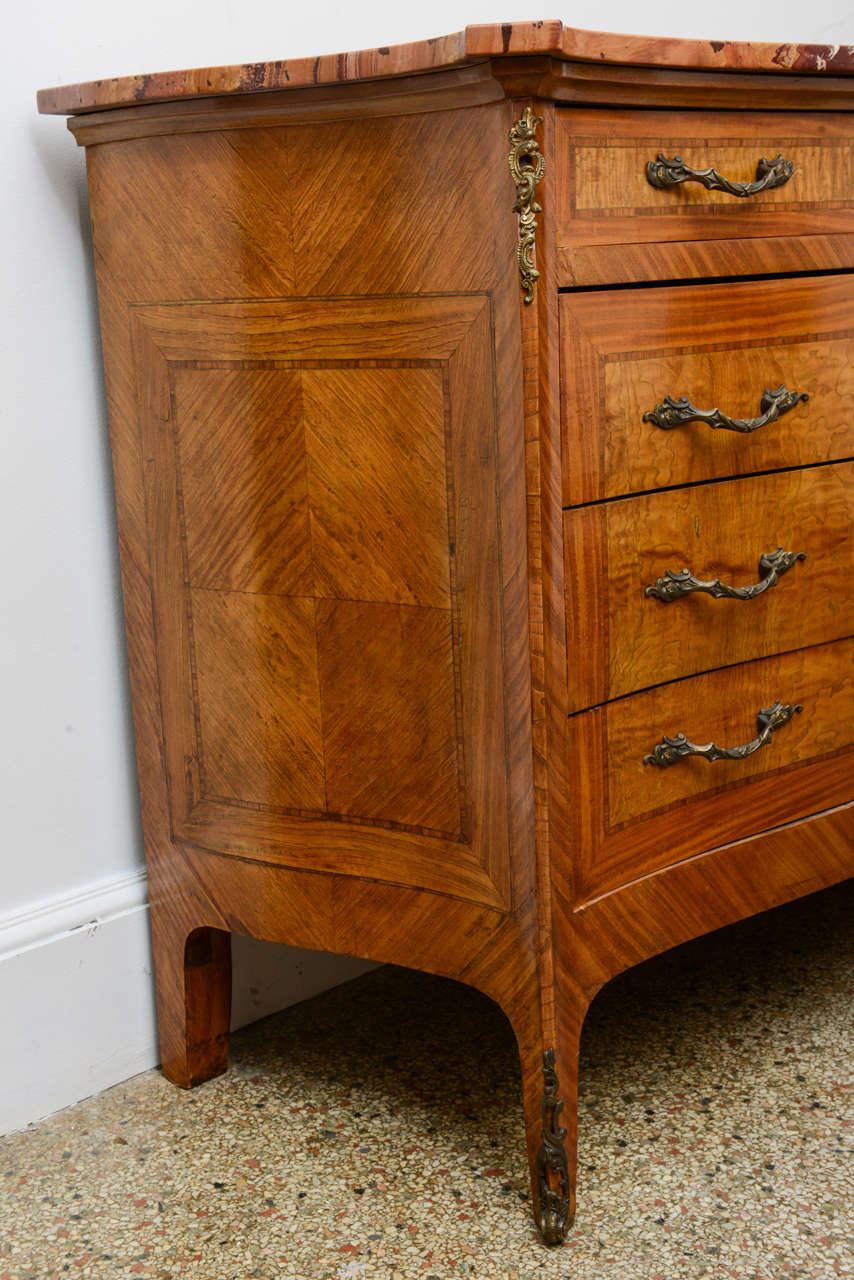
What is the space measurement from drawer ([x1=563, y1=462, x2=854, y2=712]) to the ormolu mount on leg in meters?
0.34

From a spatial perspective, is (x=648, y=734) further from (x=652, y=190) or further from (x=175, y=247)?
(x=175, y=247)

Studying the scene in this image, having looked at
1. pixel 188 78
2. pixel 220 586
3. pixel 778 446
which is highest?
pixel 188 78

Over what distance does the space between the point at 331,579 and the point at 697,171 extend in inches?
19.4

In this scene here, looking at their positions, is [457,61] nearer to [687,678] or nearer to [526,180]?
[526,180]

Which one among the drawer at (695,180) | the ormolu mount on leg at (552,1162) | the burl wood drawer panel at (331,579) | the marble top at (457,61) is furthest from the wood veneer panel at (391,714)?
the marble top at (457,61)

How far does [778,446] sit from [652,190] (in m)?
0.29

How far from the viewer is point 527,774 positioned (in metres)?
1.23

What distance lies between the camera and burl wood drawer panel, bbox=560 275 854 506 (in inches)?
47.3

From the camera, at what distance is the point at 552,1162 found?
125cm

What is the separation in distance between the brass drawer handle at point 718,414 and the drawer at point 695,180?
0.40 ft

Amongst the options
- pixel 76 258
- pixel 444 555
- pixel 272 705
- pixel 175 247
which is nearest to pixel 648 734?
pixel 444 555

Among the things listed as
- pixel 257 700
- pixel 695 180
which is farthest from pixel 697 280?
pixel 257 700

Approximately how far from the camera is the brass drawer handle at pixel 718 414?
125 centimetres

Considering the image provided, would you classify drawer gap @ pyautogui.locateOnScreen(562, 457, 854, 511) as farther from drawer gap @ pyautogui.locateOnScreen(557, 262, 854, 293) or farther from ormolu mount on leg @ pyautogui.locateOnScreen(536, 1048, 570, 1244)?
ormolu mount on leg @ pyautogui.locateOnScreen(536, 1048, 570, 1244)
